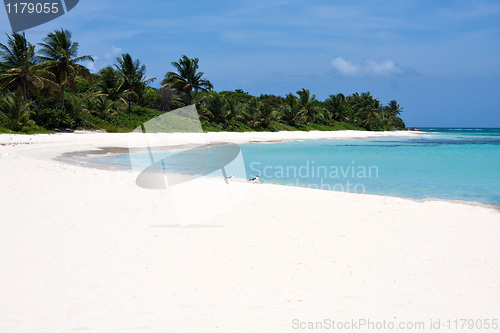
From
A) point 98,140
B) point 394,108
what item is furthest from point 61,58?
point 394,108

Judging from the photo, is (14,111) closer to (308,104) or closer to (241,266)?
(241,266)

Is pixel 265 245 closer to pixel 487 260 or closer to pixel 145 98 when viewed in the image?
pixel 487 260

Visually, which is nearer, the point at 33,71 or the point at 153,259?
the point at 153,259

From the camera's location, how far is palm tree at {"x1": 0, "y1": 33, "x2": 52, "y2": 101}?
2906cm

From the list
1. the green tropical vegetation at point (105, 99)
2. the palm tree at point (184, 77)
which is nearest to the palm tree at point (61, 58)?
the green tropical vegetation at point (105, 99)

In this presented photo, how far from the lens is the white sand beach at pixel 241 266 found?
11.2 ft

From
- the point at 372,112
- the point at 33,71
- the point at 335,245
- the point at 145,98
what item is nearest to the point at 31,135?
the point at 33,71

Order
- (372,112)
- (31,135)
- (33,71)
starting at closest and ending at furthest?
(31,135) → (33,71) → (372,112)

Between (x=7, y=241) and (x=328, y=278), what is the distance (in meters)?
4.12

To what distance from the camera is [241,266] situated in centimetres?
455

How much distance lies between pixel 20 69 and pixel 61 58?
4.21m

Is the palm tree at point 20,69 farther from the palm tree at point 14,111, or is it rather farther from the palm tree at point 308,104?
the palm tree at point 308,104

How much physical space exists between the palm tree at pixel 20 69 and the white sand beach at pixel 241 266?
2527 cm

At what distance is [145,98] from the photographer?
1854 inches
